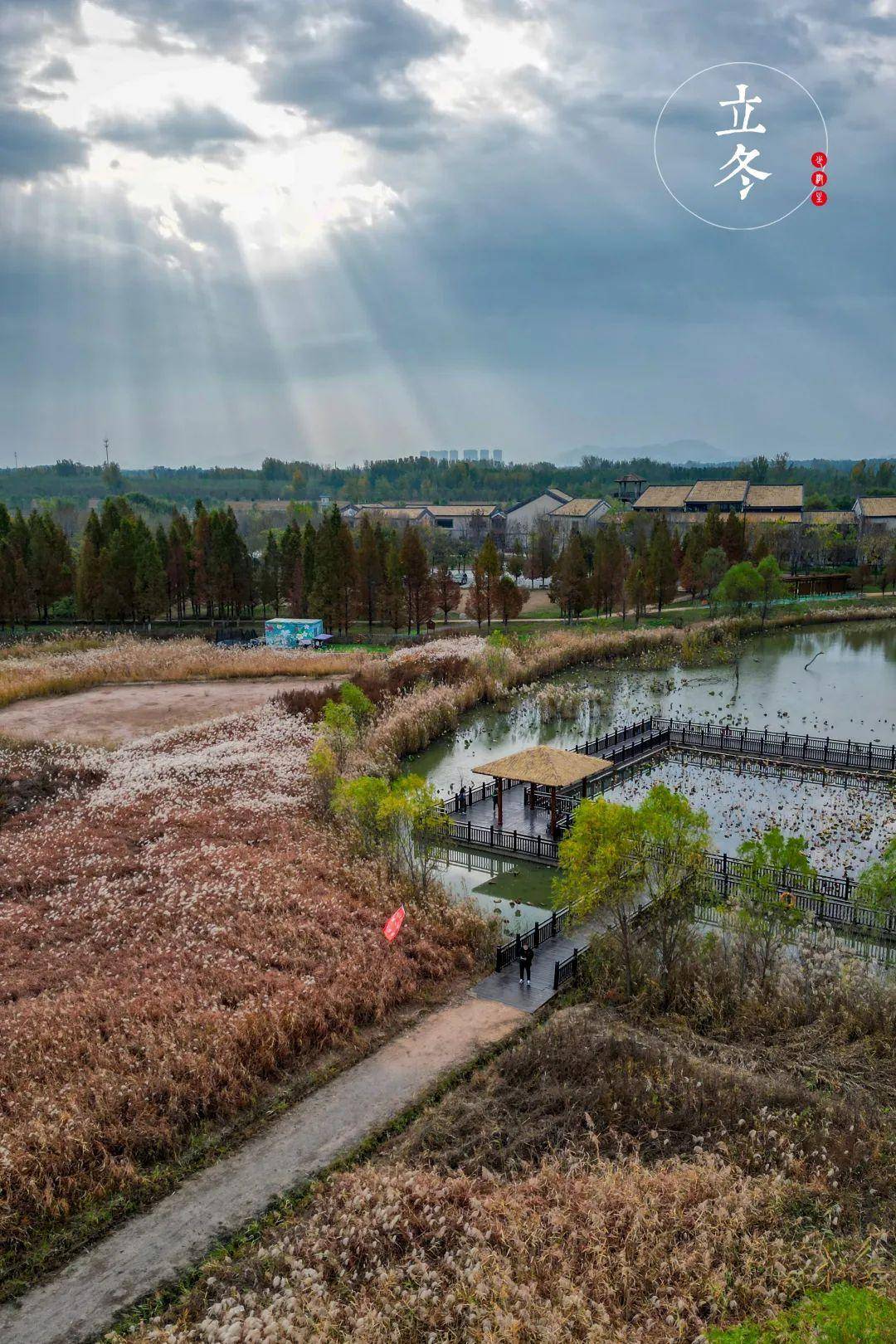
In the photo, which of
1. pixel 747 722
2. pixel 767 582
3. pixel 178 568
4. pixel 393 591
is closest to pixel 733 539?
pixel 767 582

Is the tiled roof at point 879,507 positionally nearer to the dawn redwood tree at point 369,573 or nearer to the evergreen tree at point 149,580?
the dawn redwood tree at point 369,573

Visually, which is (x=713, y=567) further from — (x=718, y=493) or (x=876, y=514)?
(x=718, y=493)

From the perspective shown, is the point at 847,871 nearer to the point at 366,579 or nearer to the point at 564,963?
the point at 564,963

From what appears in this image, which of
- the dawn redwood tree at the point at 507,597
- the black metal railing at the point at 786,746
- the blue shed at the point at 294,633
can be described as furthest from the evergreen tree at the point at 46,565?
the black metal railing at the point at 786,746

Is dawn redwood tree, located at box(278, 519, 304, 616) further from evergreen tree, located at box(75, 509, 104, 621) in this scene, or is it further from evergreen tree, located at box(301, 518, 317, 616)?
evergreen tree, located at box(75, 509, 104, 621)

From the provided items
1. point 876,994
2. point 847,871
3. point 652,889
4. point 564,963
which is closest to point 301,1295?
point 564,963

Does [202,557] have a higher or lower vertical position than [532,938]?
higher
